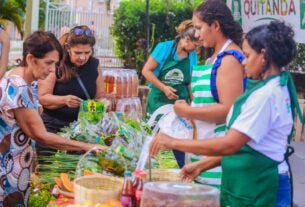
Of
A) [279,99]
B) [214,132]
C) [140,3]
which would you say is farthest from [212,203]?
[140,3]

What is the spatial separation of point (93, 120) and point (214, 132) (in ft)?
3.99

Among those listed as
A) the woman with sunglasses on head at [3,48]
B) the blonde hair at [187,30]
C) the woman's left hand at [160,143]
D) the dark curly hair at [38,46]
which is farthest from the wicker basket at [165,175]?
the woman with sunglasses on head at [3,48]

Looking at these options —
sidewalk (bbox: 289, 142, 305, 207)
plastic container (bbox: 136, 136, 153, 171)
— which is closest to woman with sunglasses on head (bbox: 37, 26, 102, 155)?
plastic container (bbox: 136, 136, 153, 171)

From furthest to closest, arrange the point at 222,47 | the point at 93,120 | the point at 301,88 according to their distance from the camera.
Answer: the point at 301,88
the point at 93,120
the point at 222,47

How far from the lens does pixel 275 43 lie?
2.45m

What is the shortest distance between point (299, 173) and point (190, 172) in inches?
195

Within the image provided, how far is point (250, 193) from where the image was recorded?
2.53 meters

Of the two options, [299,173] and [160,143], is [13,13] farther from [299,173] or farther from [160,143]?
[160,143]

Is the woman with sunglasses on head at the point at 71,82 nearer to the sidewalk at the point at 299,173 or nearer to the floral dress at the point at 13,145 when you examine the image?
the floral dress at the point at 13,145

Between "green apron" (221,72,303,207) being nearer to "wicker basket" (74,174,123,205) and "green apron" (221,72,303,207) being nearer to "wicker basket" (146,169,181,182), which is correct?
"wicker basket" (146,169,181,182)

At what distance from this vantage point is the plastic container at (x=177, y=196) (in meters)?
2.21

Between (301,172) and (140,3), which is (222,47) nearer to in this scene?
(301,172)

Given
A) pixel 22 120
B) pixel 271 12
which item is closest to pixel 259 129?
pixel 22 120

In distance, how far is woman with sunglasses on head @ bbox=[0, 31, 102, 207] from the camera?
10.5 feet
